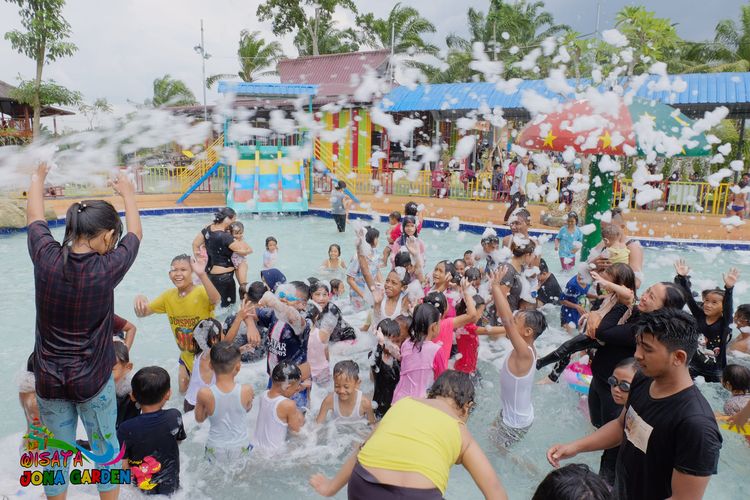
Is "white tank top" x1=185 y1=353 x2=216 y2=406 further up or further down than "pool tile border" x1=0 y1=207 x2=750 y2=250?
further down

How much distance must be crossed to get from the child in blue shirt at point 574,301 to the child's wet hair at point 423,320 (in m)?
3.09

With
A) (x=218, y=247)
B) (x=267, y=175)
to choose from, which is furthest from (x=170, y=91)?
(x=218, y=247)

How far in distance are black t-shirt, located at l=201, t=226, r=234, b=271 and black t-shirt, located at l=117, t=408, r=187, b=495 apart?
3.13m

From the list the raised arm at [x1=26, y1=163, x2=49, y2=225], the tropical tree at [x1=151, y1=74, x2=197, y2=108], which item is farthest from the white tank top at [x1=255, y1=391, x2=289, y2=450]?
the tropical tree at [x1=151, y1=74, x2=197, y2=108]

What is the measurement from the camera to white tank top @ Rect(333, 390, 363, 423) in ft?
11.9

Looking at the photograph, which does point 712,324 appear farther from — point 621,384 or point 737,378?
point 621,384

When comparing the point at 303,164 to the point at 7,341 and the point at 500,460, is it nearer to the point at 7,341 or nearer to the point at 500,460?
the point at 7,341

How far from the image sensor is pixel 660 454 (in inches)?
79.7

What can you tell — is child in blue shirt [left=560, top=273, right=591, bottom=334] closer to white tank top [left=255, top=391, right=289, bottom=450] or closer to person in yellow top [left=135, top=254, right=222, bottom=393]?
white tank top [left=255, top=391, right=289, bottom=450]

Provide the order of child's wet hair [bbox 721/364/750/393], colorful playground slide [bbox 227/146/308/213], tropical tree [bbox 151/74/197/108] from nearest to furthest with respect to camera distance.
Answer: child's wet hair [bbox 721/364/750/393], colorful playground slide [bbox 227/146/308/213], tropical tree [bbox 151/74/197/108]

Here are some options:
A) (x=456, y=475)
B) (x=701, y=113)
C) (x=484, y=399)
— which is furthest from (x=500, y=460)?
(x=701, y=113)

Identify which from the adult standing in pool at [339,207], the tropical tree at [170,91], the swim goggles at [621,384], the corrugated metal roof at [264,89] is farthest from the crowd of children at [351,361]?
the tropical tree at [170,91]

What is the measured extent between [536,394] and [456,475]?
1.47 metres

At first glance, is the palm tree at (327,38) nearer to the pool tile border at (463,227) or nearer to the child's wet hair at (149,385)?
the pool tile border at (463,227)
